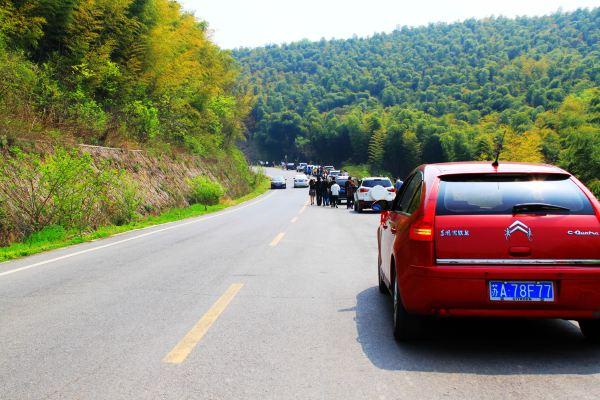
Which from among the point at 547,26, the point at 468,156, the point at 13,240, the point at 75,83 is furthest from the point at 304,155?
the point at 13,240

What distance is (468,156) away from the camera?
108 meters

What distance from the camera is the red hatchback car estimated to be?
13.7 ft

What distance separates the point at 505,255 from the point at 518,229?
0.23 metres

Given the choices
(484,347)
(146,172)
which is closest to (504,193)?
(484,347)

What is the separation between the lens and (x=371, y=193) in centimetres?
2384

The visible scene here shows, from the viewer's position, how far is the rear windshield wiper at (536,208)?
4.35 m

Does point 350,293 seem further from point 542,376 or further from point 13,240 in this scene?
point 13,240

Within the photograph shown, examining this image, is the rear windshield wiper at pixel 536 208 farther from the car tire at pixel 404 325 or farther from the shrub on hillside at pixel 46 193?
the shrub on hillside at pixel 46 193

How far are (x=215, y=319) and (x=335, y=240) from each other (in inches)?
304

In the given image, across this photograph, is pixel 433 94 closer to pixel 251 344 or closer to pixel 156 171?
pixel 156 171

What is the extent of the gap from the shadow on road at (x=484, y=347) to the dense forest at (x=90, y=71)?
1270cm

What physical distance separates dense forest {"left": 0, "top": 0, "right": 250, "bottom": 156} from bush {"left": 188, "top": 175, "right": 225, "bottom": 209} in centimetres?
276

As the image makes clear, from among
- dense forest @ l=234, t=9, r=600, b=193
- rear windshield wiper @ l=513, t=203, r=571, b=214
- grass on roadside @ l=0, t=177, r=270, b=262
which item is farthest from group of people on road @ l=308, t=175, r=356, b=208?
dense forest @ l=234, t=9, r=600, b=193

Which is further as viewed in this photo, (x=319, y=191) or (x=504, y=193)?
(x=319, y=191)
